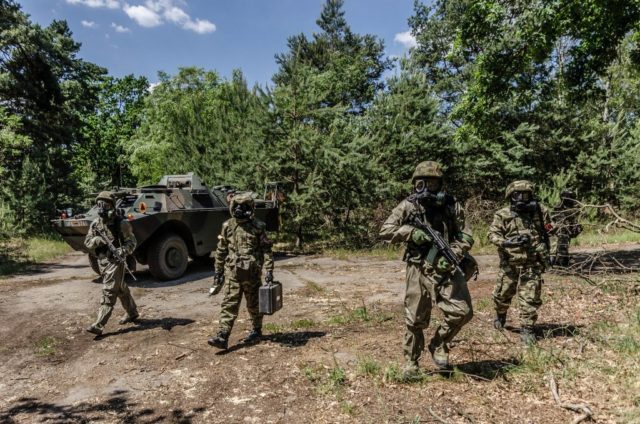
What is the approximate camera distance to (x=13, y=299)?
8.21m

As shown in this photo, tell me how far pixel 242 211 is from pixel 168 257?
187 inches

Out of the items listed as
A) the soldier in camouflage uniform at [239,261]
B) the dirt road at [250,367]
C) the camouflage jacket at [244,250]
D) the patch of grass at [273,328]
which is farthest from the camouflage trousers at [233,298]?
the patch of grass at [273,328]

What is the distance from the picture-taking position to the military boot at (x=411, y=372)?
4.15 metres

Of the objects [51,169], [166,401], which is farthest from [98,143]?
[166,401]

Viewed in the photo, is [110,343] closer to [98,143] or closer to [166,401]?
[166,401]

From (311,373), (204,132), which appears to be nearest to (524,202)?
(311,373)

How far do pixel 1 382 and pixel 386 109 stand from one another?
13.6m

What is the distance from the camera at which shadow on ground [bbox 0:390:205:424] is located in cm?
377

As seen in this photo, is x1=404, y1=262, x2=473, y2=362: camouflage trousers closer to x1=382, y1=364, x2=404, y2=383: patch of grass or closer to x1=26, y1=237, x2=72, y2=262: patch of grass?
x1=382, y1=364, x2=404, y2=383: patch of grass

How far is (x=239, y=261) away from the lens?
5289 mm

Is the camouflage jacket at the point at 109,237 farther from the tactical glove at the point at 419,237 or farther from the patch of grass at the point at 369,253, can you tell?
the patch of grass at the point at 369,253

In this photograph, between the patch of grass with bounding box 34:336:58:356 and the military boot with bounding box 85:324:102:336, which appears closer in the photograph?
the patch of grass with bounding box 34:336:58:356

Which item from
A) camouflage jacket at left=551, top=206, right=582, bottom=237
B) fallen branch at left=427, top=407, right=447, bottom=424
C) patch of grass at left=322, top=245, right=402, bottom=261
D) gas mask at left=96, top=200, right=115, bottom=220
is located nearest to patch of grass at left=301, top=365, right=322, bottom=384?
fallen branch at left=427, top=407, right=447, bottom=424

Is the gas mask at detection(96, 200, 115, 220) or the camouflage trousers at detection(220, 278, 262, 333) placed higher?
the gas mask at detection(96, 200, 115, 220)
